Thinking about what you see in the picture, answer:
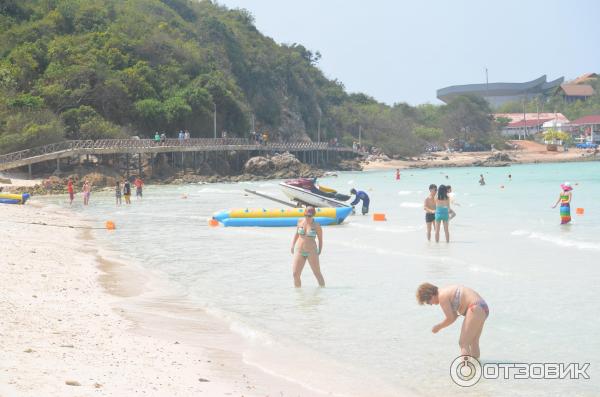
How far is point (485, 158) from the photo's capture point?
401ft

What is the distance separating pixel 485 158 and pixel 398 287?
112 meters

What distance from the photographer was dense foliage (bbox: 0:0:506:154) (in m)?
59.3

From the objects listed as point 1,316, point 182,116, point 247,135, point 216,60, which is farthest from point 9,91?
point 1,316

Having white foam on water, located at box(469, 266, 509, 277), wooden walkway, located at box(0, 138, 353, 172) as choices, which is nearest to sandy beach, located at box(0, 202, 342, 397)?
white foam on water, located at box(469, 266, 509, 277)

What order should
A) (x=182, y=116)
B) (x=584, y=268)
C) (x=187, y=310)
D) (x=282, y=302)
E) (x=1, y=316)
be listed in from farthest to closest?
(x=182, y=116), (x=584, y=268), (x=282, y=302), (x=187, y=310), (x=1, y=316)

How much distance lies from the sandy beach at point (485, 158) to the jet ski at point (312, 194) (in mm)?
69320

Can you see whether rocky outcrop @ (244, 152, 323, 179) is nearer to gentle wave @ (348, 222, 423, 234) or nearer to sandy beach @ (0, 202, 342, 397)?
gentle wave @ (348, 222, 423, 234)

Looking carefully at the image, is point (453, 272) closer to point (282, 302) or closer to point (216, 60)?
point (282, 302)

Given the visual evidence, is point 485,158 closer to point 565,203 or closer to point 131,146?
point 131,146

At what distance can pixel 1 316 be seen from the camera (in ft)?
30.0

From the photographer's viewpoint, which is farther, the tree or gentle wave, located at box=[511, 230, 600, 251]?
the tree

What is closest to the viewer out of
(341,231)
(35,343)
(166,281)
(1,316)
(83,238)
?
(35,343)

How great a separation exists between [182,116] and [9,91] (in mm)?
14609

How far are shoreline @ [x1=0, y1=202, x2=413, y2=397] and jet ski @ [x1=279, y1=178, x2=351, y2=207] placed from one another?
1333 centimetres
